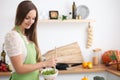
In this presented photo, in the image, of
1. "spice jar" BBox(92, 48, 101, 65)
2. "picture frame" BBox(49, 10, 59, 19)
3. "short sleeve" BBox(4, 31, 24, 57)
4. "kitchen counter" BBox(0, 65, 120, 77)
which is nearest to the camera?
"short sleeve" BBox(4, 31, 24, 57)

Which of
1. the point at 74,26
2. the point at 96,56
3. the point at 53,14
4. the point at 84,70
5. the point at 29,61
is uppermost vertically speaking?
the point at 53,14

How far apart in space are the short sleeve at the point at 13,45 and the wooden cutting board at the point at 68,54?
138 centimetres

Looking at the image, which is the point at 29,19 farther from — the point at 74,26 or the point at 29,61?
the point at 74,26

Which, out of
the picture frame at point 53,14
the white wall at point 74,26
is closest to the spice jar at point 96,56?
the white wall at point 74,26

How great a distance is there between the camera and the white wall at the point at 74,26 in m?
2.56

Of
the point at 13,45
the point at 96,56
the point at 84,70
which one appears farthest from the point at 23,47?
the point at 96,56

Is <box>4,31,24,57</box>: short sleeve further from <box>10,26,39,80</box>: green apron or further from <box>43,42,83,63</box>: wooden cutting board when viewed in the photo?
<box>43,42,83,63</box>: wooden cutting board

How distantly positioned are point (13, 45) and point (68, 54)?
1.48 m

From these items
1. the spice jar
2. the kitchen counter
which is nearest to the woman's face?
the kitchen counter

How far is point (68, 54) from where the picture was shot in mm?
2652

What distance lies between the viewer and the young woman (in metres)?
1.23

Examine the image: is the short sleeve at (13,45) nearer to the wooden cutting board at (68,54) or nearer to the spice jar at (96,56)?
the wooden cutting board at (68,54)

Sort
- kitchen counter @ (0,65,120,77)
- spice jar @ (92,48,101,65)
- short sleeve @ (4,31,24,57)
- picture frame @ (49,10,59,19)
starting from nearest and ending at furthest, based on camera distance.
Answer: short sleeve @ (4,31,24,57), kitchen counter @ (0,65,120,77), picture frame @ (49,10,59,19), spice jar @ (92,48,101,65)

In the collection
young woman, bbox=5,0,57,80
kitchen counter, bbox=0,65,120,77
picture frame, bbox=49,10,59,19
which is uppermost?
picture frame, bbox=49,10,59,19
